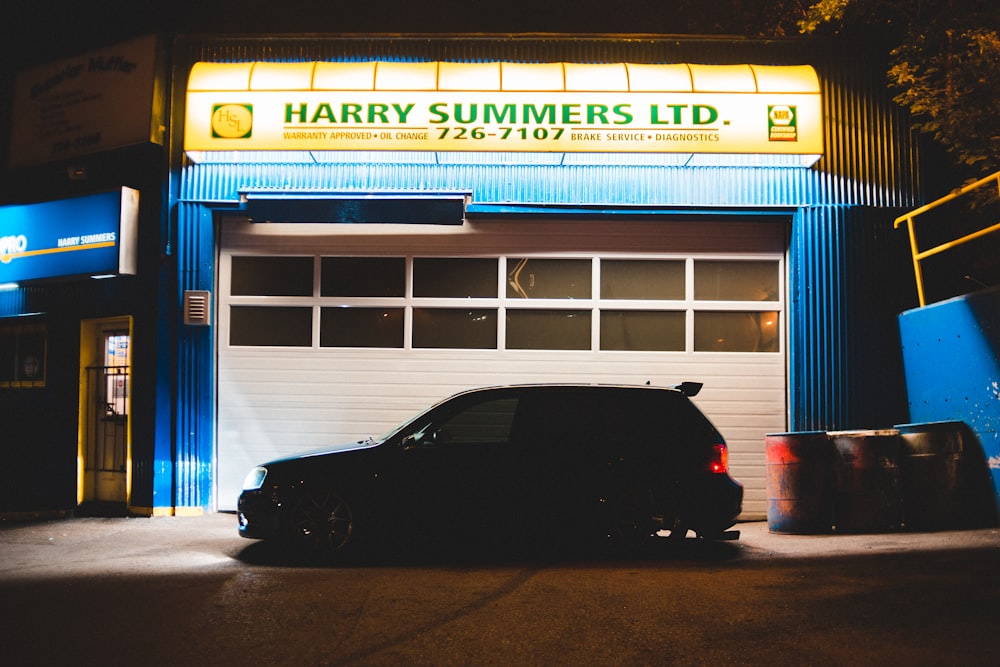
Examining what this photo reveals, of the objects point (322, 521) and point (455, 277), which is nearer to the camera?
point (322, 521)

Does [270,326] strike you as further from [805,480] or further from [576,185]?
[805,480]

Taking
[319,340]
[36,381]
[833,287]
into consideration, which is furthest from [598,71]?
[36,381]

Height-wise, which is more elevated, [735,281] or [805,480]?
[735,281]

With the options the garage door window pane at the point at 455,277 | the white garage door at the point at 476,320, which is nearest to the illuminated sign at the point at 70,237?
the white garage door at the point at 476,320

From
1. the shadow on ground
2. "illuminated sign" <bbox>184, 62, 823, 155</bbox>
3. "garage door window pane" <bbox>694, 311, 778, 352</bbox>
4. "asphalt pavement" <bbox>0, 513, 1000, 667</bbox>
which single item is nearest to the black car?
the shadow on ground

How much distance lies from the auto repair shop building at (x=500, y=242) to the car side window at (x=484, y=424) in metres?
0.61

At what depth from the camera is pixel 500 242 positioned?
35.2 feet

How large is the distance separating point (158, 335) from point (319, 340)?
206 cm

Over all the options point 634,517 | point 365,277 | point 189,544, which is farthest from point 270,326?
point 634,517

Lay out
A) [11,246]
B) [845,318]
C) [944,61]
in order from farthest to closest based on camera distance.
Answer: [11,246]
[845,318]
[944,61]

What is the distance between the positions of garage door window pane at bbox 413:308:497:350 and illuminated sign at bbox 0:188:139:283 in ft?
12.7

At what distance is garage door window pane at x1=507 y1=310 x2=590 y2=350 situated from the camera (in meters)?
10.6

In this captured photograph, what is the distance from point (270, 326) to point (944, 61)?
29.9 feet

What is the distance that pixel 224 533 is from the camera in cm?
915
